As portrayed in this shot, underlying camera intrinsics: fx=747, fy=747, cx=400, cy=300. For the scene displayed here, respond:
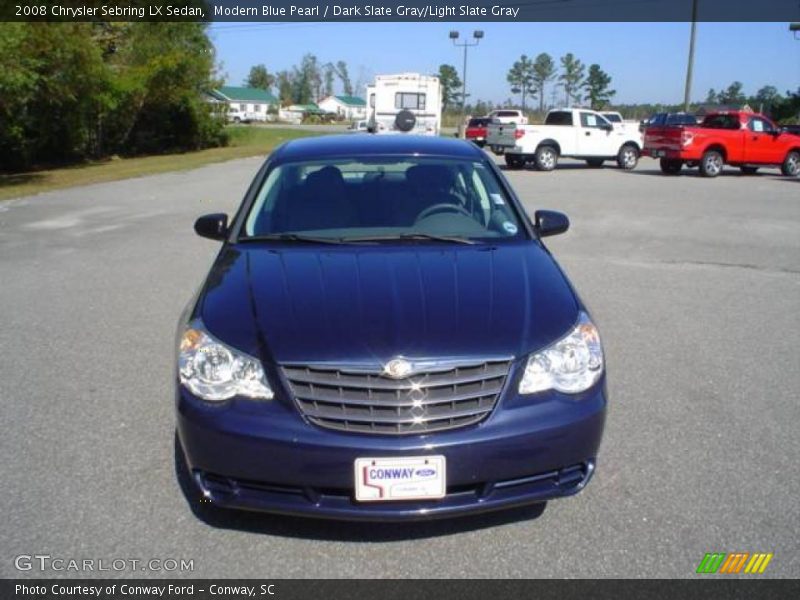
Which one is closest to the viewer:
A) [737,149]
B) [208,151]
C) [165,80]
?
[737,149]

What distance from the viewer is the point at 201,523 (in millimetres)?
3193

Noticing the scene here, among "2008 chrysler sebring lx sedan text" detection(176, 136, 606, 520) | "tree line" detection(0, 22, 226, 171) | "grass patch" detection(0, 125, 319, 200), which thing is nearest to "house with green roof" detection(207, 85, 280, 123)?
"tree line" detection(0, 22, 226, 171)

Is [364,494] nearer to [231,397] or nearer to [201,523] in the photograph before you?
[231,397]

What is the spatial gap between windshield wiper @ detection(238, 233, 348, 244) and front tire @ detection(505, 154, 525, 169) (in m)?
20.9

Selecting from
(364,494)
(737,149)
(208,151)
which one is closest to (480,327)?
(364,494)

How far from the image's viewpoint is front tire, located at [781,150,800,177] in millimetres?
23188

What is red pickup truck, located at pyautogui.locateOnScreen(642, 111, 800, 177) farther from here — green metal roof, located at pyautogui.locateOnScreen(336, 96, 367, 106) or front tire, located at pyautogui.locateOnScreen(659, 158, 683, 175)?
green metal roof, located at pyautogui.locateOnScreen(336, 96, 367, 106)

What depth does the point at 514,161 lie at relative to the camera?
81.7 ft

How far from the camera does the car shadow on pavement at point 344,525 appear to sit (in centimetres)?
312

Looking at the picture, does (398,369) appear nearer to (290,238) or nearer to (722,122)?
(290,238)

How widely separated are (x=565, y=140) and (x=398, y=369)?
74.6 feet

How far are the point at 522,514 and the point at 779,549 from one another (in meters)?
1.03

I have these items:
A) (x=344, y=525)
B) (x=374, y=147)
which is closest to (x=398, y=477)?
(x=344, y=525)
